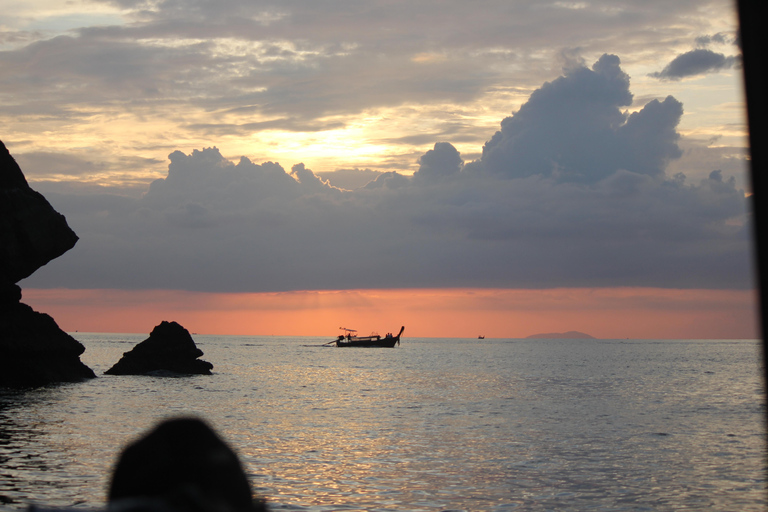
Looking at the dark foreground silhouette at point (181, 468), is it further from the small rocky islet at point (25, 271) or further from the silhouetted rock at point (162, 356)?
the silhouetted rock at point (162, 356)

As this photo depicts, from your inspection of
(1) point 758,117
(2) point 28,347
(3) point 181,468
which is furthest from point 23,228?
(1) point 758,117

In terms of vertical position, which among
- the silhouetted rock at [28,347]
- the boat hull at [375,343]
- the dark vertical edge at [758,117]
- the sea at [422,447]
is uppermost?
the dark vertical edge at [758,117]

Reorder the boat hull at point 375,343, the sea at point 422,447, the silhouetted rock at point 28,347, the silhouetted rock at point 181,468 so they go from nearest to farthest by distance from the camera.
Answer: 1. the silhouetted rock at point 181,468
2. the sea at point 422,447
3. the silhouetted rock at point 28,347
4. the boat hull at point 375,343

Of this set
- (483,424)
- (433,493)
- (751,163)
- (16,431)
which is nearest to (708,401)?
(483,424)

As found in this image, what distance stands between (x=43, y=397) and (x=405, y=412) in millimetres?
20772

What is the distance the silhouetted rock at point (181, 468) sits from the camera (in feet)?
7.70

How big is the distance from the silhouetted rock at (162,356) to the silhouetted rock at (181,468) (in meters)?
62.3

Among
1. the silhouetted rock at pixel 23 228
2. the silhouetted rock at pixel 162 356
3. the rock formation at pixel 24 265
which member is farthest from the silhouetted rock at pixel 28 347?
the silhouetted rock at pixel 162 356

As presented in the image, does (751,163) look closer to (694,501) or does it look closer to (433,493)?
(433,493)

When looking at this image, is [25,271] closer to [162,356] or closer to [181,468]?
[162,356]

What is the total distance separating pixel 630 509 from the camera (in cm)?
1597

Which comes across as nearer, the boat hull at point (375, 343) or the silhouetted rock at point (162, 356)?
the silhouetted rock at point (162, 356)

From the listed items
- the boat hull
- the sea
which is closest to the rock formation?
the sea

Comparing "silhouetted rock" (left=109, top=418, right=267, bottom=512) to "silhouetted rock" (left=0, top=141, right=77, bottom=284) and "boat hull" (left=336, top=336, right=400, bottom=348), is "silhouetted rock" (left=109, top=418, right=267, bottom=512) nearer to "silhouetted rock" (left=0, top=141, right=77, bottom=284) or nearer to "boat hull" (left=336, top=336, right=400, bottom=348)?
"silhouetted rock" (left=0, top=141, right=77, bottom=284)
